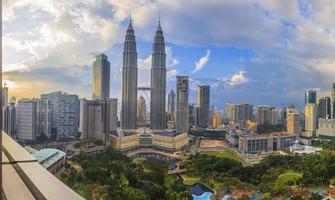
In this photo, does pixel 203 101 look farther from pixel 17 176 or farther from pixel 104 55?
pixel 17 176

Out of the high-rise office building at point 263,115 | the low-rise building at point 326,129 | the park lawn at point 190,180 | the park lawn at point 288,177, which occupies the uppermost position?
the high-rise office building at point 263,115

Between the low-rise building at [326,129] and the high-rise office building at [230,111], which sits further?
the high-rise office building at [230,111]

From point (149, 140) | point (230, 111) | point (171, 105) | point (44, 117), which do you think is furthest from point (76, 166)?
point (230, 111)

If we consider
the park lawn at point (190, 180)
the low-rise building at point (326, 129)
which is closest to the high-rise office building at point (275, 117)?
the low-rise building at point (326, 129)

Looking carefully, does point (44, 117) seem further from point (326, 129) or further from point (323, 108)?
point (323, 108)

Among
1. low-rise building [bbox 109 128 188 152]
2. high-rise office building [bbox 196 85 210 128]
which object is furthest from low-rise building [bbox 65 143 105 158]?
high-rise office building [bbox 196 85 210 128]

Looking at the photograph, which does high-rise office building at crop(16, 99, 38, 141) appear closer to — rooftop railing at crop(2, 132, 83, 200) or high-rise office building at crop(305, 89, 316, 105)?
rooftop railing at crop(2, 132, 83, 200)

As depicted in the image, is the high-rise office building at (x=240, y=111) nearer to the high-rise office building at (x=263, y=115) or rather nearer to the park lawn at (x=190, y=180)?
the high-rise office building at (x=263, y=115)

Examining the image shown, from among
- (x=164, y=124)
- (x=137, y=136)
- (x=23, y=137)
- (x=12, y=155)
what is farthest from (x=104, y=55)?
(x=12, y=155)
